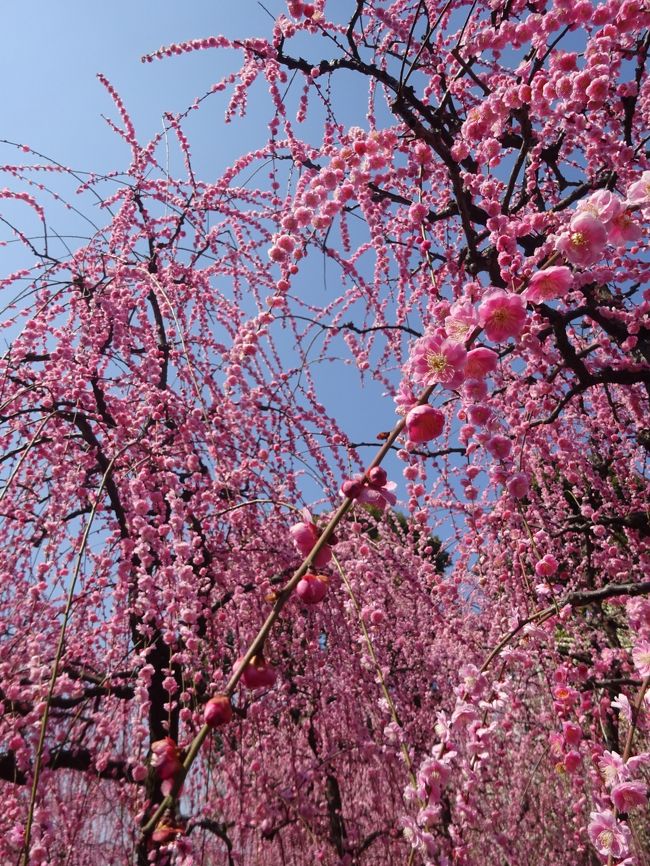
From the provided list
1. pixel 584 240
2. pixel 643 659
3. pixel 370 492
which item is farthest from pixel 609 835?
pixel 584 240

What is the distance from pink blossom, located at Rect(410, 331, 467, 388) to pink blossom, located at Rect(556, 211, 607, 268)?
0.91 feet

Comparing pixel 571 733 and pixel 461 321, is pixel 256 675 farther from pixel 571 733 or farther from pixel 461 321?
pixel 571 733

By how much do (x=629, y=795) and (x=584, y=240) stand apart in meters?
1.55

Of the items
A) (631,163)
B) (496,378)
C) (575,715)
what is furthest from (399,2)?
(575,715)

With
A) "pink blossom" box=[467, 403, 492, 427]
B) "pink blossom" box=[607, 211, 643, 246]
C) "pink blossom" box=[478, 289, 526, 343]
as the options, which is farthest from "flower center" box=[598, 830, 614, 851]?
"pink blossom" box=[607, 211, 643, 246]

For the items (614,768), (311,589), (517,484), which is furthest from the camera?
(517,484)

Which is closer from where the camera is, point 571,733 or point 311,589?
point 311,589

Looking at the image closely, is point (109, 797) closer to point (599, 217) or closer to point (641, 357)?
point (599, 217)

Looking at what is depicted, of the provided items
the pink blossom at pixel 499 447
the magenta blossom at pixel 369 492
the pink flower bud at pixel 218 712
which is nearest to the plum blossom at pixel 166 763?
the pink flower bud at pixel 218 712

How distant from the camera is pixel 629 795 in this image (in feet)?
5.21

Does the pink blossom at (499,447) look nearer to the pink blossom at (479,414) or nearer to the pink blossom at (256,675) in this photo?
the pink blossom at (479,414)

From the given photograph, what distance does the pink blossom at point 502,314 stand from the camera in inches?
40.5

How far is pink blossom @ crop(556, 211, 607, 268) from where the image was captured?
1033 millimetres

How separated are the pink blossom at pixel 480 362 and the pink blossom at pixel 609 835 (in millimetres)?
1301
